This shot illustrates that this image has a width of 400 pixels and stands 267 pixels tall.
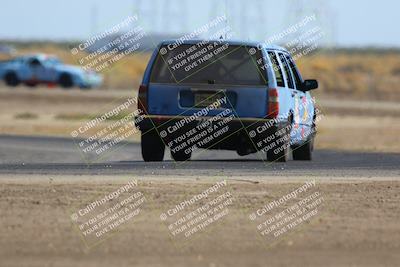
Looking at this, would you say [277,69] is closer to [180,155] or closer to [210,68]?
[210,68]

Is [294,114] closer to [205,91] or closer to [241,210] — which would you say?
[205,91]

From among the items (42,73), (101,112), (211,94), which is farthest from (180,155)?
(42,73)

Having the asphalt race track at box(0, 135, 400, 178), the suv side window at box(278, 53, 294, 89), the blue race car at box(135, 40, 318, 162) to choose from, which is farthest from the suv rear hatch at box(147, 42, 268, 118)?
the suv side window at box(278, 53, 294, 89)

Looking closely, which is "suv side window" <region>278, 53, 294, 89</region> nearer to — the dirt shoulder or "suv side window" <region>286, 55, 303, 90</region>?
"suv side window" <region>286, 55, 303, 90</region>

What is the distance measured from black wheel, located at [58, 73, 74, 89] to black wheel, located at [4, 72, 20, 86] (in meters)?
2.38

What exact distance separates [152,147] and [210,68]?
1.57 meters

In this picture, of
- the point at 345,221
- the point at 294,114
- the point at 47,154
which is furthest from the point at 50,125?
the point at 345,221

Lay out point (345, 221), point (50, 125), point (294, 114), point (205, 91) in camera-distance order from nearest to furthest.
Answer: point (345, 221) < point (205, 91) < point (294, 114) < point (50, 125)

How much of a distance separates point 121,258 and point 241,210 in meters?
2.94

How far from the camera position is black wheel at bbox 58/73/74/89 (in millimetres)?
71125

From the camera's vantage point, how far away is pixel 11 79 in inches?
2837

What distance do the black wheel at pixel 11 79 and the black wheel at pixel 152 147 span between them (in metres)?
51.1

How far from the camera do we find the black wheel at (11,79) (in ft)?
236

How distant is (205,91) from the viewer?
803 inches
